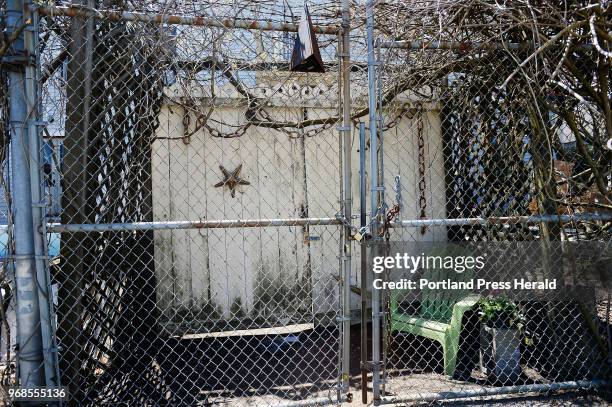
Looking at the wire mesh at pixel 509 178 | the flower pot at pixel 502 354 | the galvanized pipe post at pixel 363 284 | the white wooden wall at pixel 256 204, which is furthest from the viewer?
the white wooden wall at pixel 256 204

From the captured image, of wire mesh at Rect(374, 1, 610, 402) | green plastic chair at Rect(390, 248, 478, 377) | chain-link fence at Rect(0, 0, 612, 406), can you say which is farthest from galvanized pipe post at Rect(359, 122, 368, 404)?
green plastic chair at Rect(390, 248, 478, 377)

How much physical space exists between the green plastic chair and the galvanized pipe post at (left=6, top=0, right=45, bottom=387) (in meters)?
2.41

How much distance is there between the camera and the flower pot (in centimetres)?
361

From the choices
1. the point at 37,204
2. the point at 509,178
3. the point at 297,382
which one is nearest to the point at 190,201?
the point at 297,382

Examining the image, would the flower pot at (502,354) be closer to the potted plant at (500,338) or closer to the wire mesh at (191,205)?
the potted plant at (500,338)

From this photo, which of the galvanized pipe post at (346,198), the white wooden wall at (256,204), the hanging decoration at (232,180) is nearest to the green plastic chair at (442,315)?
the white wooden wall at (256,204)

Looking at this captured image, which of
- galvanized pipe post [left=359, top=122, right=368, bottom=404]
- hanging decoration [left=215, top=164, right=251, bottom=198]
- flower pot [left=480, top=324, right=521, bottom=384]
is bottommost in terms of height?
flower pot [left=480, top=324, right=521, bottom=384]

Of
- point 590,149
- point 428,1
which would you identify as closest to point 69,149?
point 428,1

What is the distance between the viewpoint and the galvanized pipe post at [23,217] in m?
2.55

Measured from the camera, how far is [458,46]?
10.0 ft

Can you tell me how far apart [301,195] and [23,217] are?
10.3 feet

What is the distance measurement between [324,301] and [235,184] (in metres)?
1.60

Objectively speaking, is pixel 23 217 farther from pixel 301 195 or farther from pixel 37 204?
pixel 301 195

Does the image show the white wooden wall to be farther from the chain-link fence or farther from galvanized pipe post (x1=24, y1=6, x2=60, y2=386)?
galvanized pipe post (x1=24, y1=6, x2=60, y2=386)
